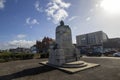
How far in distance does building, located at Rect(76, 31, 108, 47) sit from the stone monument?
54946 mm

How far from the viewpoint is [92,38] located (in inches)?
2788

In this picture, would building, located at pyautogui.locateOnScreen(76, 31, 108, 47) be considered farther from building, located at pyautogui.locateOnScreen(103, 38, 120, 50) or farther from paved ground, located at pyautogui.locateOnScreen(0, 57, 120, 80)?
paved ground, located at pyautogui.locateOnScreen(0, 57, 120, 80)

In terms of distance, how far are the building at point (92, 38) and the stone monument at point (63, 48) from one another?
54.9m

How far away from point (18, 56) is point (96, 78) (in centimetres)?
2420

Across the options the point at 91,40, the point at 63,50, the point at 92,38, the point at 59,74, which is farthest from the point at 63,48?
the point at 91,40

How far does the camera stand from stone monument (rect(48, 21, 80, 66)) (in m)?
14.3

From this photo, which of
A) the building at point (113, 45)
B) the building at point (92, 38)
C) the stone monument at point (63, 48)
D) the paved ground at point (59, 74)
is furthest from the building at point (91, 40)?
the paved ground at point (59, 74)

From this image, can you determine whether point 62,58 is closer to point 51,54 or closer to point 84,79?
point 51,54

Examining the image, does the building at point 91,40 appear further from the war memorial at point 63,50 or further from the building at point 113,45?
the war memorial at point 63,50

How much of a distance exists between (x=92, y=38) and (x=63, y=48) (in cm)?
5899

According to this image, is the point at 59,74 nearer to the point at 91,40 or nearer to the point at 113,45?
Result: the point at 113,45

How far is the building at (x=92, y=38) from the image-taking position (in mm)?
67625

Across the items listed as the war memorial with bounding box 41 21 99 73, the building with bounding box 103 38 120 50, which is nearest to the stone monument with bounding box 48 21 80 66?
the war memorial with bounding box 41 21 99 73

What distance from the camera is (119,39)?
61.6 metres
